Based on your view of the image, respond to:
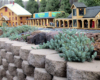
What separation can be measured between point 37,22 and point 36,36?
11334mm

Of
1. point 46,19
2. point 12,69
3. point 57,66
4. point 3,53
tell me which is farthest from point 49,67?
point 46,19

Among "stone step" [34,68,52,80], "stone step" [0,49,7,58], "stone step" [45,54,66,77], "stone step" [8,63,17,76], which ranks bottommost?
"stone step" [8,63,17,76]

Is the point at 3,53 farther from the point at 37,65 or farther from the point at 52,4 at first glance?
the point at 52,4

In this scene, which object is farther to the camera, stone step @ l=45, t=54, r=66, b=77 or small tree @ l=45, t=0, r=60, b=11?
small tree @ l=45, t=0, r=60, b=11

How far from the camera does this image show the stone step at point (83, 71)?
2.62 metres

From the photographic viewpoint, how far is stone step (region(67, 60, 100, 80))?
2.62 meters

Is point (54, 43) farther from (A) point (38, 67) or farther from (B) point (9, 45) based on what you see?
(B) point (9, 45)

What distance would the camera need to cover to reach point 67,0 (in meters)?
18.0

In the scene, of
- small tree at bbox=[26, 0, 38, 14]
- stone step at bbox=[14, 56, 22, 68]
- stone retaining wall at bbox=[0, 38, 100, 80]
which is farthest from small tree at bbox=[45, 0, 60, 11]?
stone step at bbox=[14, 56, 22, 68]

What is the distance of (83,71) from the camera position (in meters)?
2.65

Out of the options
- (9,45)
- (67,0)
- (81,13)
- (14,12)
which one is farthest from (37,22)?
(9,45)

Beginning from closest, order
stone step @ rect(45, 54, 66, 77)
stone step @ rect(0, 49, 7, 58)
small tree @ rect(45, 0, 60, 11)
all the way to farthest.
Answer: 1. stone step @ rect(45, 54, 66, 77)
2. stone step @ rect(0, 49, 7, 58)
3. small tree @ rect(45, 0, 60, 11)

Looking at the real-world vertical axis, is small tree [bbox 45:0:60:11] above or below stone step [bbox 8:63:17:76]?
above

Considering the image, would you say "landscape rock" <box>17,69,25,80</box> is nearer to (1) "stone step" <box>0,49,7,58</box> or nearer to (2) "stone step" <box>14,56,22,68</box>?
(2) "stone step" <box>14,56,22,68</box>
